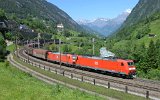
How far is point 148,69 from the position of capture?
443ft

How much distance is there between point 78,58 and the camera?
91562 millimetres

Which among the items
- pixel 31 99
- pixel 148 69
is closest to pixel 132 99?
pixel 31 99

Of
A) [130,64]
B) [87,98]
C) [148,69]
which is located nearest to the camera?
[87,98]

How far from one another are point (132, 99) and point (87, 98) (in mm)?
6222

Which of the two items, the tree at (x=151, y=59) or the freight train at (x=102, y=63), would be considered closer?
the freight train at (x=102, y=63)

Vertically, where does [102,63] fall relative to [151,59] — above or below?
above

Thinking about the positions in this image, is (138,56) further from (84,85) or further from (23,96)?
(23,96)

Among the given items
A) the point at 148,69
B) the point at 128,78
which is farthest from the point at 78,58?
the point at 148,69

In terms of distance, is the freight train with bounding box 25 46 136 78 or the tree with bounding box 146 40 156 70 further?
the tree with bounding box 146 40 156 70

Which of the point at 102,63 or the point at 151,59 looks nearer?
the point at 102,63

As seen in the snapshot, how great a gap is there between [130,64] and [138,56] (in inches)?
3574

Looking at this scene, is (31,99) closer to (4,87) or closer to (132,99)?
(4,87)

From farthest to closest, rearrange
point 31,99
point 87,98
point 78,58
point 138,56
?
1. point 138,56
2. point 78,58
3. point 87,98
4. point 31,99

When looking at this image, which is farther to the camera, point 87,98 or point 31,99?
point 87,98
